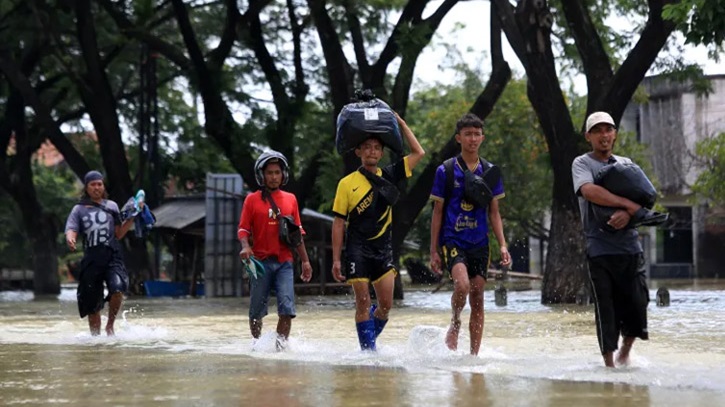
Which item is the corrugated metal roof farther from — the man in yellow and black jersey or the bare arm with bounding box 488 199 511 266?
the bare arm with bounding box 488 199 511 266

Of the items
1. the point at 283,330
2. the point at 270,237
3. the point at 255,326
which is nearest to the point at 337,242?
the point at 270,237

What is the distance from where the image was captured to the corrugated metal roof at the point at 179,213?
101 feet

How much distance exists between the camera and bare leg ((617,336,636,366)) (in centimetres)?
904

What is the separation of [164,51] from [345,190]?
701 inches

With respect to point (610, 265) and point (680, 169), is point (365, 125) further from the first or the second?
point (680, 169)

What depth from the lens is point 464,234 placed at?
974 cm

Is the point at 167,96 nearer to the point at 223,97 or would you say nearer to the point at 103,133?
the point at 103,133

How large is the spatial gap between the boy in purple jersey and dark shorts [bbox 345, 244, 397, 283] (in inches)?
17.1

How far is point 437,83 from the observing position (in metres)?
52.7

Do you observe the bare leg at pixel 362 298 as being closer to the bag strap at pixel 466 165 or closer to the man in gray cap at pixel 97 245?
the bag strap at pixel 466 165

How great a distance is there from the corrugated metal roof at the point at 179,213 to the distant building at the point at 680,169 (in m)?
21.3

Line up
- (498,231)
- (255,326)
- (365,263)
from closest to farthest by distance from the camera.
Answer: (498,231) → (365,263) → (255,326)

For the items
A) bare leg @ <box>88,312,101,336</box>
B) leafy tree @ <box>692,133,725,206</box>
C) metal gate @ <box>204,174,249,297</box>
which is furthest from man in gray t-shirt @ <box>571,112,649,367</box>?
leafy tree @ <box>692,133,725,206</box>

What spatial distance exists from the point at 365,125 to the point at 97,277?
13.8 ft
